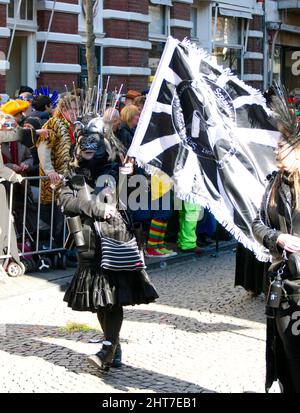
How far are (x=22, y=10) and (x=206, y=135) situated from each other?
9172mm

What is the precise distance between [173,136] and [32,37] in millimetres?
9041

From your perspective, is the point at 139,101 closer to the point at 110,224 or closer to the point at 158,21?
the point at 110,224

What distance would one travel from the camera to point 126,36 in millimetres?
17969

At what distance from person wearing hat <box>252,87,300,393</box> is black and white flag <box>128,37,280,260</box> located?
2012mm

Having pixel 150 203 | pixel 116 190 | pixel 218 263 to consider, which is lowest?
pixel 218 263

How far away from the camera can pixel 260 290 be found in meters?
8.51

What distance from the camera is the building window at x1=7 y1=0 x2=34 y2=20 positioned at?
15027mm

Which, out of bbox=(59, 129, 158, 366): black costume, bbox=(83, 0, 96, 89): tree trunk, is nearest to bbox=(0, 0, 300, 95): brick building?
bbox=(83, 0, 96, 89): tree trunk

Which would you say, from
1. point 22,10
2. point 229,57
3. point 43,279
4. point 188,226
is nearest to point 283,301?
point 43,279

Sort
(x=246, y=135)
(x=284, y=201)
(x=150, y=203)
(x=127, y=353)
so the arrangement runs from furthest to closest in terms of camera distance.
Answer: (x=150, y=203) → (x=246, y=135) → (x=127, y=353) → (x=284, y=201)

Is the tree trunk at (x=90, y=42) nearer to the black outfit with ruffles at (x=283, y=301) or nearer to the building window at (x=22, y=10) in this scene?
the building window at (x=22, y=10)

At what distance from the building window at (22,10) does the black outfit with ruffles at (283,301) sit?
11.0 m
